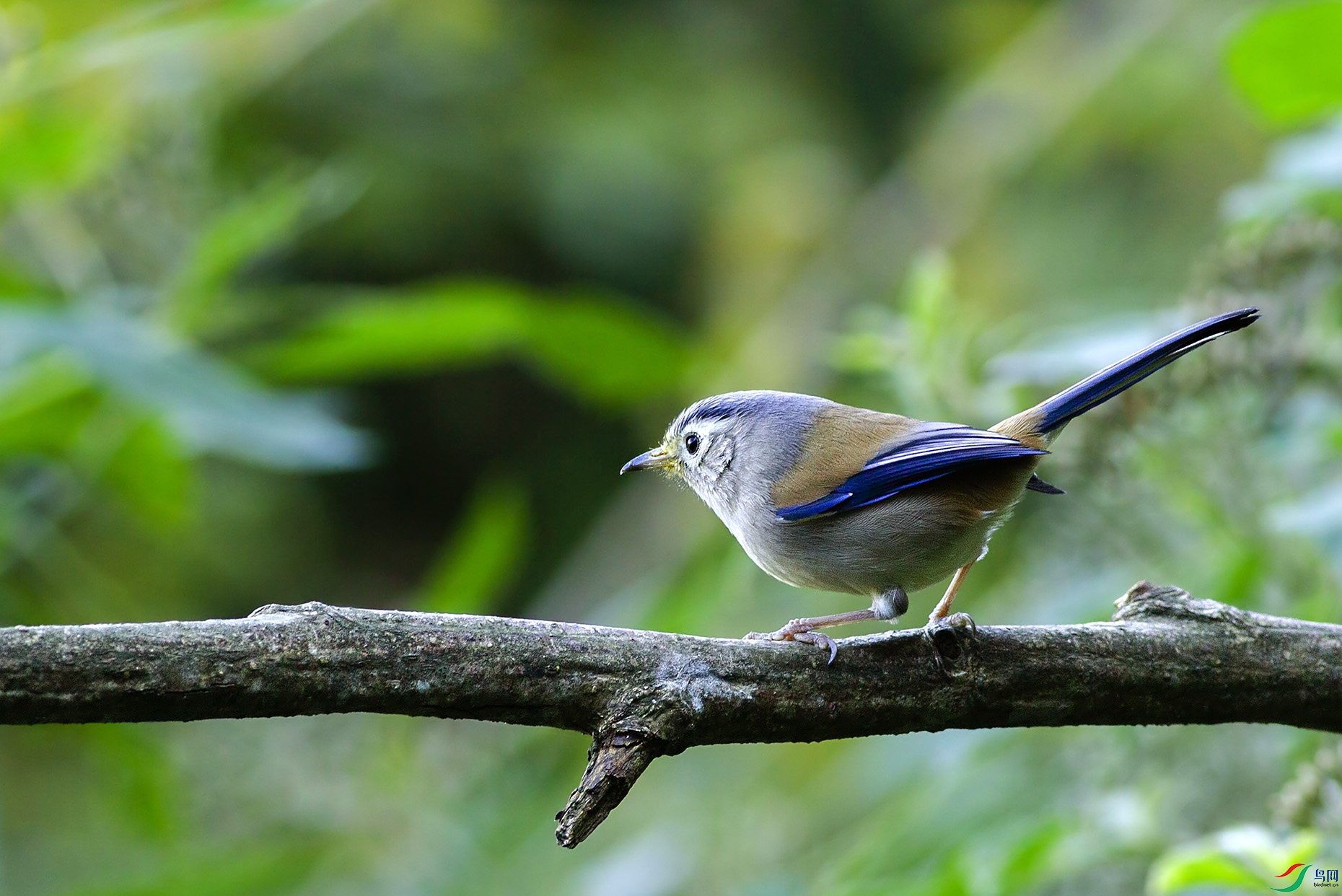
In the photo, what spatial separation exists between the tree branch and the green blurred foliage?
33cm

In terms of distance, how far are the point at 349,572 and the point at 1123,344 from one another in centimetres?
593

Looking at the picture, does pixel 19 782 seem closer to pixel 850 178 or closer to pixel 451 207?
pixel 451 207

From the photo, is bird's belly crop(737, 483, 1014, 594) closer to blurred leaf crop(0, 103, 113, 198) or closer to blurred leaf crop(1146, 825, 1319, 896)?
blurred leaf crop(1146, 825, 1319, 896)

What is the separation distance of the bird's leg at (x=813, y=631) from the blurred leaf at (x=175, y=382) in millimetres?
1520

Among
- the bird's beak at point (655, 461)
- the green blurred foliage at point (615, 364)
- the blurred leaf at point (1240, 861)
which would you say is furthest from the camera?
the bird's beak at point (655, 461)

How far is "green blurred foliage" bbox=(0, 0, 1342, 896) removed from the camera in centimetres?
341

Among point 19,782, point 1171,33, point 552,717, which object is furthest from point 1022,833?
point 19,782

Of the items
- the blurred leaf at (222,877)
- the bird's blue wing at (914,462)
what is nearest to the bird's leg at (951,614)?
the bird's blue wing at (914,462)

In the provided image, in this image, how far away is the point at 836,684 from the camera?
7.18 ft

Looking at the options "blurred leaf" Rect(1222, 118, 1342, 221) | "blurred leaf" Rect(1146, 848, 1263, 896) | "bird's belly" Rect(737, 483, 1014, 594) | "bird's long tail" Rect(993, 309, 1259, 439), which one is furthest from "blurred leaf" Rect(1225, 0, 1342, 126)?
"blurred leaf" Rect(1146, 848, 1263, 896)

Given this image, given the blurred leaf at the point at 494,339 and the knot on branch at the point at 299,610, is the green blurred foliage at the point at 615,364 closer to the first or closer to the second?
the blurred leaf at the point at 494,339

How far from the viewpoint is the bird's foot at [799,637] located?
7.39ft

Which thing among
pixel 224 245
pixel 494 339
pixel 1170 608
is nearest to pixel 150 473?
pixel 224 245

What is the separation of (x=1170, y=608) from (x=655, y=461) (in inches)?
63.9
